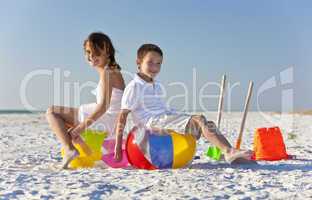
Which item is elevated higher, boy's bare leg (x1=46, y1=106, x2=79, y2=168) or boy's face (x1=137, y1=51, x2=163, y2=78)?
boy's face (x1=137, y1=51, x2=163, y2=78)

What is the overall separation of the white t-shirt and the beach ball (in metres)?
0.14

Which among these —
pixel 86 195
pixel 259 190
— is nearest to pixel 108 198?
pixel 86 195

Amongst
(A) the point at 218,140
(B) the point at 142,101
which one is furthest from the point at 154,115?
(A) the point at 218,140

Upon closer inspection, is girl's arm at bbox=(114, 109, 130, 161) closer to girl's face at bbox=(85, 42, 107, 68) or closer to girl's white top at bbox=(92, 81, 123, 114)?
girl's white top at bbox=(92, 81, 123, 114)

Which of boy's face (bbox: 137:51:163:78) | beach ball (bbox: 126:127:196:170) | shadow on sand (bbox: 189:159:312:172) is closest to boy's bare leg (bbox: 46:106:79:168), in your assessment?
beach ball (bbox: 126:127:196:170)

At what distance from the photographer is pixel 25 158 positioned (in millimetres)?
5512

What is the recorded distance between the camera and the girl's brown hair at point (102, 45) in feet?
14.9

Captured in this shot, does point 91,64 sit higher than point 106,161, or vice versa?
point 91,64

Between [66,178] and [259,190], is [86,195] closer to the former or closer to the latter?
[66,178]

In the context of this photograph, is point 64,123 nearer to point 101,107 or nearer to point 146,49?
point 101,107

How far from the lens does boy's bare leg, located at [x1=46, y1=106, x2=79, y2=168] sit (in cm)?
430

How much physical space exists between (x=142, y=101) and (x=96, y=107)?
0.46 metres

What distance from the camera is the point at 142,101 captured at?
13.9ft

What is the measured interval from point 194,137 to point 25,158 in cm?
225
